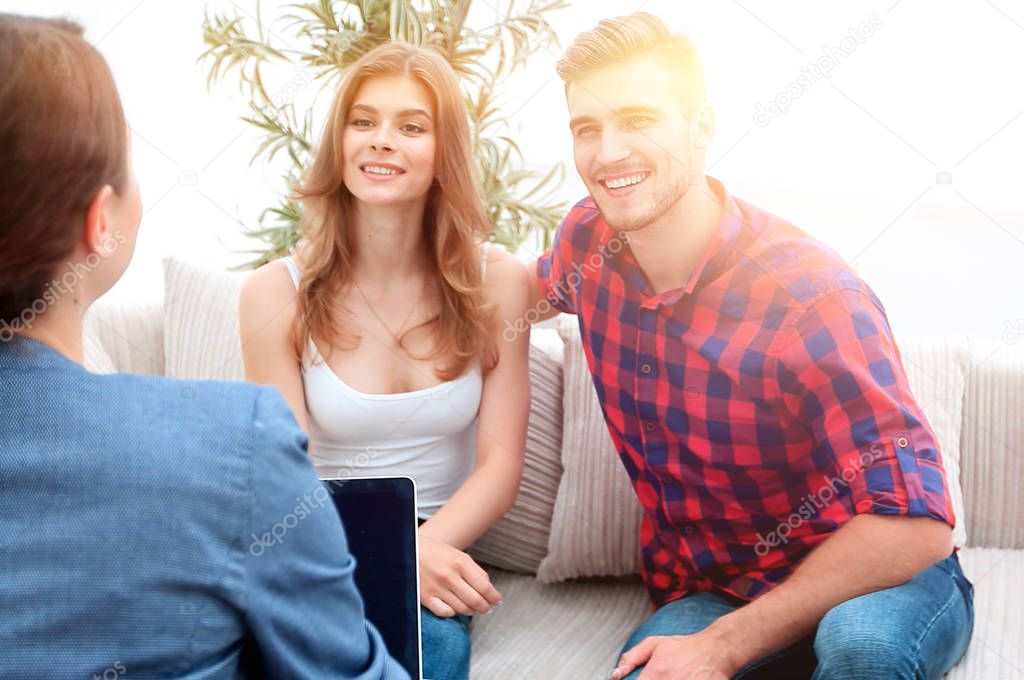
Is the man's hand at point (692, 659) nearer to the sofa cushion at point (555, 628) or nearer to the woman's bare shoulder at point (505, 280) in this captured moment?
the sofa cushion at point (555, 628)

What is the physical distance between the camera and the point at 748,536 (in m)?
1.37

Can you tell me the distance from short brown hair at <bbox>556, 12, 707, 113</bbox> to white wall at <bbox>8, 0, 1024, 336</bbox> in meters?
0.80

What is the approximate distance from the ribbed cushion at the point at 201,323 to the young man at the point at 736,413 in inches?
26.7

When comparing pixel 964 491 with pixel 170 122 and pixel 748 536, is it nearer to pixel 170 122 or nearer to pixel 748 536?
pixel 748 536

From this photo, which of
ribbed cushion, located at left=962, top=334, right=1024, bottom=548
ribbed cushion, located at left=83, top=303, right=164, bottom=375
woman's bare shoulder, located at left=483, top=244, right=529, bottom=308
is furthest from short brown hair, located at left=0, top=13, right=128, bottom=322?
ribbed cushion, located at left=962, top=334, right=1024, bottom=548

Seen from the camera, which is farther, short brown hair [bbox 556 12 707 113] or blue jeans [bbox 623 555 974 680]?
short brown hair [bbox 556 12 707 113]

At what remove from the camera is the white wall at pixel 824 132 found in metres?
2.16

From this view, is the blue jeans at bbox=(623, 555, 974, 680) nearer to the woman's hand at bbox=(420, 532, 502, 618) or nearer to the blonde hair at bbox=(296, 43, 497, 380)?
the woman's hand at bbox=(420, 532, 502, 618)

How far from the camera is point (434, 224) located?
1642 mm

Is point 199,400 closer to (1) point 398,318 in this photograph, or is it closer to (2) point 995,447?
(1) point 398,318

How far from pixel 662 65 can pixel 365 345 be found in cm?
64

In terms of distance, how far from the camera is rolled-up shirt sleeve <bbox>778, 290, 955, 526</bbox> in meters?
1.15

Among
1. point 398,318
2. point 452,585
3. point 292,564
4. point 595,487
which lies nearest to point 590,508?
point 595,487

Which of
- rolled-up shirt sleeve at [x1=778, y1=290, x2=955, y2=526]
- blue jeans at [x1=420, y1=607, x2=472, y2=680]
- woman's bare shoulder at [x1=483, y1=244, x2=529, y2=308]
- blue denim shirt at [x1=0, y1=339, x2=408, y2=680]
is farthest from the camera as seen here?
woman's bare shoulder at [x1=483, y1=244, x2=529, y2=308]
